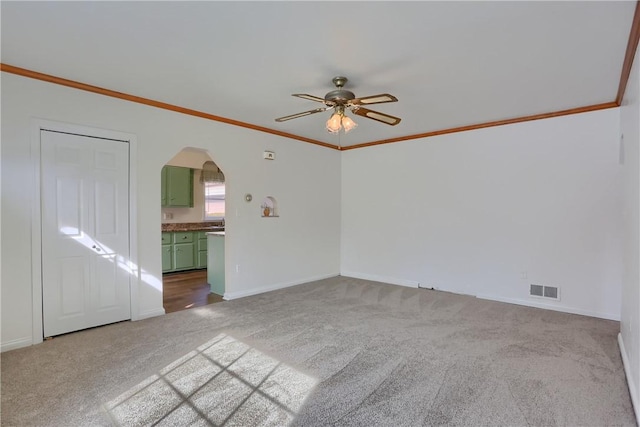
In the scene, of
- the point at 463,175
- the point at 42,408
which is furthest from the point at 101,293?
→ the point at 463,175

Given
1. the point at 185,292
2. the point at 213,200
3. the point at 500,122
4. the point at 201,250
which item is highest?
the point at 500,122

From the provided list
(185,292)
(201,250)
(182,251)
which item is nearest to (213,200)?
(201,250)

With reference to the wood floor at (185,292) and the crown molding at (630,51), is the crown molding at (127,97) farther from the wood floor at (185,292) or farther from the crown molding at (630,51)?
the crown molding at (630,51)

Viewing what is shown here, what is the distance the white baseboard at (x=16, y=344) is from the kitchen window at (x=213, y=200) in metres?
4.60

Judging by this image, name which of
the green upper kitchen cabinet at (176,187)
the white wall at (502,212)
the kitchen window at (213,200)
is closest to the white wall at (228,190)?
the white wall at (502,212)

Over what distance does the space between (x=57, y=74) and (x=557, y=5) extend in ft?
13.6

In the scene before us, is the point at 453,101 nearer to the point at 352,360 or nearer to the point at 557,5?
the point at 557,5

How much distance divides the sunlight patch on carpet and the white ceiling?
256cm

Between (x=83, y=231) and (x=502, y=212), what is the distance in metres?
5.18

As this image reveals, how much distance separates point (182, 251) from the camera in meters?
6.47

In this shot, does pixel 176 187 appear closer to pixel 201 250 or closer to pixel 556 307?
pixel 201 250

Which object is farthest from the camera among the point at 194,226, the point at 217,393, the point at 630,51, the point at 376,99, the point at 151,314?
the point at 194,226

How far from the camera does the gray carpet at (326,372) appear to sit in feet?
6.34

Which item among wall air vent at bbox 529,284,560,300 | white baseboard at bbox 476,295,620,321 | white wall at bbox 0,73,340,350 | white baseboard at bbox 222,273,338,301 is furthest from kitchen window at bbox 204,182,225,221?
wall air vent at bbox 529,284,560,300
